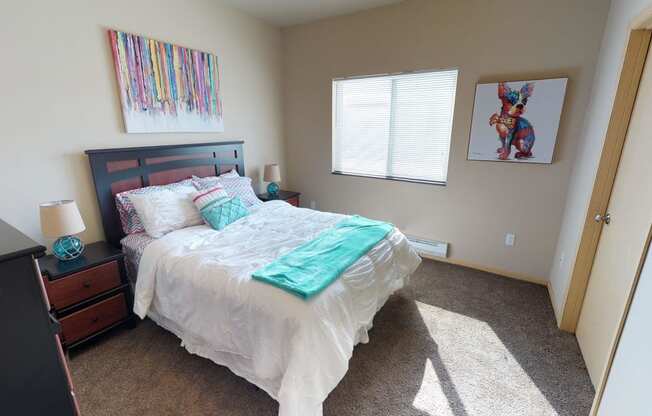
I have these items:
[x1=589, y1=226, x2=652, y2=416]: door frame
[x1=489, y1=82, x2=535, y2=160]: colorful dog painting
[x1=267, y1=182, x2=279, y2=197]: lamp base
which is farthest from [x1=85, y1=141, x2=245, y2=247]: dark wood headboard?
[x1=589, y1=226, x2=652, y2=416]: door frame

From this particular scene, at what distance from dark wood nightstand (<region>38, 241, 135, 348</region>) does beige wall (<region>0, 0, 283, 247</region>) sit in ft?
1.34

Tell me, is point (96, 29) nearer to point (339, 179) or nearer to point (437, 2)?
point (339, 179)

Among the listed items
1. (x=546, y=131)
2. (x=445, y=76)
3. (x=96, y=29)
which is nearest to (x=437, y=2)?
(x=445, y=76)

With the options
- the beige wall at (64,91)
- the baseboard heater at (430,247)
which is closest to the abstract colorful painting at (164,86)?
the beige wall at (64,91)

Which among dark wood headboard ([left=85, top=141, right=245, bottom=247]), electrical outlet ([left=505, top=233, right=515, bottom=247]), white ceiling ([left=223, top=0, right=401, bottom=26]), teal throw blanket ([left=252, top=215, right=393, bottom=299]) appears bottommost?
electrical outlet ([left=505, top=233, right=515, bottom=247])

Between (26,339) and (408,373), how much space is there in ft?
5.92

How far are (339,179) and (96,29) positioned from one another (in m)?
2.65

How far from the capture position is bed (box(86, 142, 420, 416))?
1.39 metres

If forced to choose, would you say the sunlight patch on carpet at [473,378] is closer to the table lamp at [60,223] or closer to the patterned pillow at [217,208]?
the patterned pillow at [217,208]

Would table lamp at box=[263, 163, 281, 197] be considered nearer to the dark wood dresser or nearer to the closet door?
the dark wood dresser

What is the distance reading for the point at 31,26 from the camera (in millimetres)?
1888

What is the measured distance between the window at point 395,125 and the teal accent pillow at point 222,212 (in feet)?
5.32

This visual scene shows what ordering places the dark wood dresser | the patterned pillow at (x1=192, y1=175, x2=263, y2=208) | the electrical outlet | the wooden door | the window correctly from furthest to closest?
the window < the electrical outlet < the patterned pillow at (x1=192, y1=175, x2=263, y2=208) < the wooden door < the dark wood dresser

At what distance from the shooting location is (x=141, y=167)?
2.51 metres
